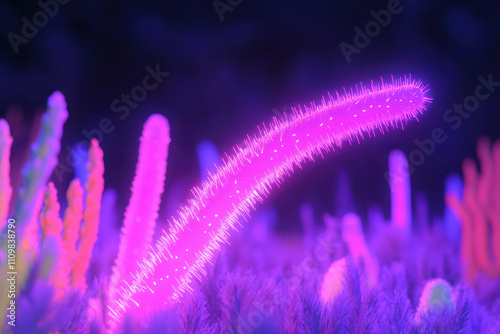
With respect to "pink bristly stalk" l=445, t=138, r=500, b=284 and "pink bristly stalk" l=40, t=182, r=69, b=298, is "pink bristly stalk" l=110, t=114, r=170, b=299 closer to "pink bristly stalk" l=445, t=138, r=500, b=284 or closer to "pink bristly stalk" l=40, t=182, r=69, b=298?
"pink bristly stalk" l=40, t=182, r=69, b=298

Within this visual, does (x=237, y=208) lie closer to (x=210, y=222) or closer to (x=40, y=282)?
(x=210, y=222)

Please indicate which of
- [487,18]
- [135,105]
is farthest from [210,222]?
[487,18]

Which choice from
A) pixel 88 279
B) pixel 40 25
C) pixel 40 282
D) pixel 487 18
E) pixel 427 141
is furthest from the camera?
pixel 427 141

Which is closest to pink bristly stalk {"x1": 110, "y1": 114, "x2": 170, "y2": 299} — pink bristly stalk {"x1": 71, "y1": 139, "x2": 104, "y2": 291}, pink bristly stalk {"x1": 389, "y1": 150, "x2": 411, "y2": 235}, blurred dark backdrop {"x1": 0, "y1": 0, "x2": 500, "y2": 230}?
pink bristly stalk {"x1": 71, "y1": 139, "x2": 104, "y2": 291}

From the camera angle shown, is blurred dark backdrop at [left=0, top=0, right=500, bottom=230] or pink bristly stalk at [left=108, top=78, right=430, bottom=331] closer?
pink bristly stalk at [left=108, top=78, right=430, bottom=331]

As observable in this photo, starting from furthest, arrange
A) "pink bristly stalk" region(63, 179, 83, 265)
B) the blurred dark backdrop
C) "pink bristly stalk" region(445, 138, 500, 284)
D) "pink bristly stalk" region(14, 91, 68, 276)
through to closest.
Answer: the blurred dark backdrop
"pink bristly stalk" region(445, 138, 500, 284)
"pink bristly stalk" region(63, 179, 83, 265)
"pink bristly stalk" region(14, 91, 68, 276)

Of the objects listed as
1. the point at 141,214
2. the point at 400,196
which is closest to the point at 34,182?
the point at 141,214
